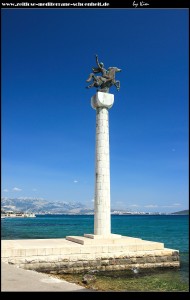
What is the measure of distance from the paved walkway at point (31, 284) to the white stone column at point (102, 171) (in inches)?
490

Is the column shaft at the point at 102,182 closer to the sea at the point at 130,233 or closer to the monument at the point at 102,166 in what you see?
the monument at the point at 102,166

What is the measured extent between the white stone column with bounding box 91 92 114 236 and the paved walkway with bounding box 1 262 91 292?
40.8 feet

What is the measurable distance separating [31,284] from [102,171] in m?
14.2

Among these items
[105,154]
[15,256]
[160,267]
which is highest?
[105,154]

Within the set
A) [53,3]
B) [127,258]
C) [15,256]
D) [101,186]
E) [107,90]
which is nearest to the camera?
[53,3]

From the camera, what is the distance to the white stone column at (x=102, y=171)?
21531mm

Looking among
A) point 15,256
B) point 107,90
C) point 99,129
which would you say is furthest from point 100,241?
point 107,90

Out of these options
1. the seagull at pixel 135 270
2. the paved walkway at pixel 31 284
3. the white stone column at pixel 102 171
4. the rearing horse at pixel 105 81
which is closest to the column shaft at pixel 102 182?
the white stone column at pixel 102 171

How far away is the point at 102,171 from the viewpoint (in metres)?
21.8

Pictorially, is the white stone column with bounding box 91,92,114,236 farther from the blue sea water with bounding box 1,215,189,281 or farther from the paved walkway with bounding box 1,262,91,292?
the paved walkway with bounding box 1,262,91,292

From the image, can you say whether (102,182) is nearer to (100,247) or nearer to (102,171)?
(102,171)

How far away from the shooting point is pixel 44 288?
731 centimetres
